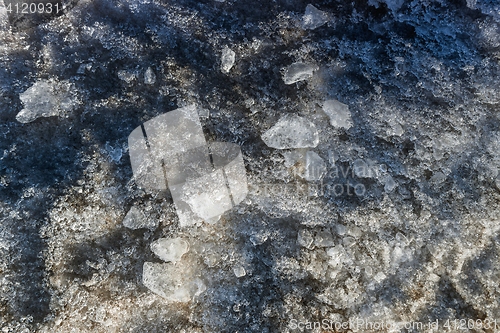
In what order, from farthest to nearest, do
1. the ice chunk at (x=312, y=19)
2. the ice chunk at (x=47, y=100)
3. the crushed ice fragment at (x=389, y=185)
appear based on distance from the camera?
the ice chunk at (x=312, y=19), the ice chunk at (x=47, y=100), the crushed ice fragment at (x=389, y=185)

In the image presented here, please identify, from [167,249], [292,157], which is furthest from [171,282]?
[292,157]

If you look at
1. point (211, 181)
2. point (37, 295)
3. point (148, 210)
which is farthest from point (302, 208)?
point (37, 295)

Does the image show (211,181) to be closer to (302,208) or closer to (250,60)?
(302,208)

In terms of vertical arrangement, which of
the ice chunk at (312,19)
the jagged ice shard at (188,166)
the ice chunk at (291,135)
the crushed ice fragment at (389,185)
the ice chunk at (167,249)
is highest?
the ice chunk at (312,19)

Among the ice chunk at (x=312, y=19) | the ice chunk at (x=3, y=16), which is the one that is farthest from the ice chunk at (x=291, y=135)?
the ice chunk at (x=3, y=16)

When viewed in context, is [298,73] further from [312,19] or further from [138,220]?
[138,220]

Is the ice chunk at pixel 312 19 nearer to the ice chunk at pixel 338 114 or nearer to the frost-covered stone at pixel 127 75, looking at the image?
the ice chunk at pixel 338 114
